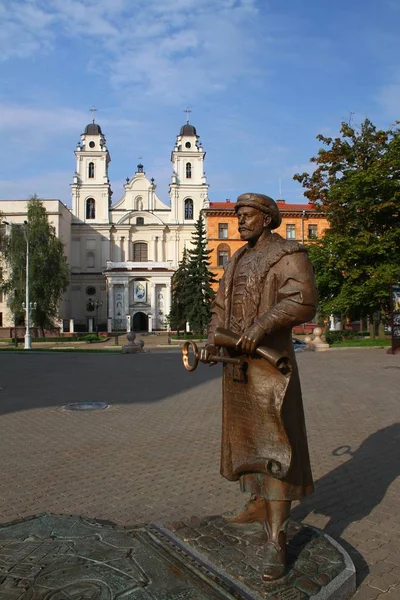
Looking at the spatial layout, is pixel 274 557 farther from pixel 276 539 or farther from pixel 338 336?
pixel 338 336

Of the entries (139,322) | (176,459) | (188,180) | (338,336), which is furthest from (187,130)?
(176,459)

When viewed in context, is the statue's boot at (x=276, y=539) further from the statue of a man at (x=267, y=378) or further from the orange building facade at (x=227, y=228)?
the orange building facade at (x=227, y=228)

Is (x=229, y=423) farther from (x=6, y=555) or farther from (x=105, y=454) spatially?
(x=105, y=454)

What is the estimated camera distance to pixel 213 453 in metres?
6.48

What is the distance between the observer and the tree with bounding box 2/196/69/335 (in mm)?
45656

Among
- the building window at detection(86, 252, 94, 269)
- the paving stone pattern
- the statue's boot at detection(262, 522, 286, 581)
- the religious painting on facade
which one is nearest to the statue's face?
the statue's boot at detection(262, 522, 286, 581)

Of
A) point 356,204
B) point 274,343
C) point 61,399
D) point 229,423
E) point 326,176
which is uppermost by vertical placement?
point 326,176

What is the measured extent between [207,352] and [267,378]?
1.25 feet

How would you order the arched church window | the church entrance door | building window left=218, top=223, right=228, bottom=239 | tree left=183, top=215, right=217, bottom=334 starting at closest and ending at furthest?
tree left=183, top=215, right=217, bottom=334 < building window left=218, top=223, right=228, bottom=239 < the church entrance door < the arched church window

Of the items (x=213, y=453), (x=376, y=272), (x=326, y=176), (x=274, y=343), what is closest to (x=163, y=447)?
(x=213, y=453)

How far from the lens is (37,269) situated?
45781mm

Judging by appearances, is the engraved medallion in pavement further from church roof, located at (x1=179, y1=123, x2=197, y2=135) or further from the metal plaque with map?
church roof, located at (x1=179, y1=123, x2=197, y2=135)

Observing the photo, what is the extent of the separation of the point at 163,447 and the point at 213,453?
2.50 ft

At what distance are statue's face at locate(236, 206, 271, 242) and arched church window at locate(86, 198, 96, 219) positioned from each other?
6402 centimetres
